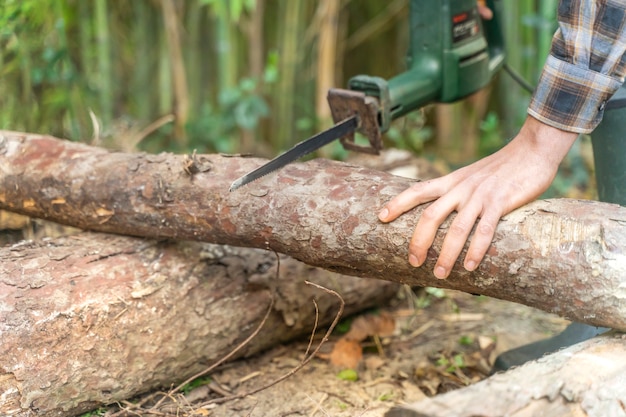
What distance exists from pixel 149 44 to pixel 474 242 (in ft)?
10.1

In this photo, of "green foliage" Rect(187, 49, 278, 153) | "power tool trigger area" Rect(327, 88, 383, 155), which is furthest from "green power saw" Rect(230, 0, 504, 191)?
"green foliage" Rect(187, 49, 278, 153)

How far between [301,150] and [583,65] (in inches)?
29.1

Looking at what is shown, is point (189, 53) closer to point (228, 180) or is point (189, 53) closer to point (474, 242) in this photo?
point (228, 180)

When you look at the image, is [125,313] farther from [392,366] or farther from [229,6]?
[229,6]

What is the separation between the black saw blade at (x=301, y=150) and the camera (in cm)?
171

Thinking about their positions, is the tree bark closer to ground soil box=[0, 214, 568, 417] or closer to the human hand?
ground soil box=[0, 214, 568, 417]

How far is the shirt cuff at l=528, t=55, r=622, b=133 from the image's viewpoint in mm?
1521

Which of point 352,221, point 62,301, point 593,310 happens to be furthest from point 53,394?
point 593,310

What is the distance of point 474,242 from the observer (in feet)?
4.73

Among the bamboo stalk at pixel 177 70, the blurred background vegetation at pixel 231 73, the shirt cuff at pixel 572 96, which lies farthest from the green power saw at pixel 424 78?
the bamboo stalk at pixel 177 70

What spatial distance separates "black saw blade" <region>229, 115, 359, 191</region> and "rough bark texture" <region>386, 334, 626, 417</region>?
75 cm

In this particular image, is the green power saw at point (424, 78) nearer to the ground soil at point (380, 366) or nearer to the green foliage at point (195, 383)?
the ground soil at point (380, 366)

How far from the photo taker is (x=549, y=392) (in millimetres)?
1241

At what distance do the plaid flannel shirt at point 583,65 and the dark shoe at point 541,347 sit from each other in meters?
0.65
